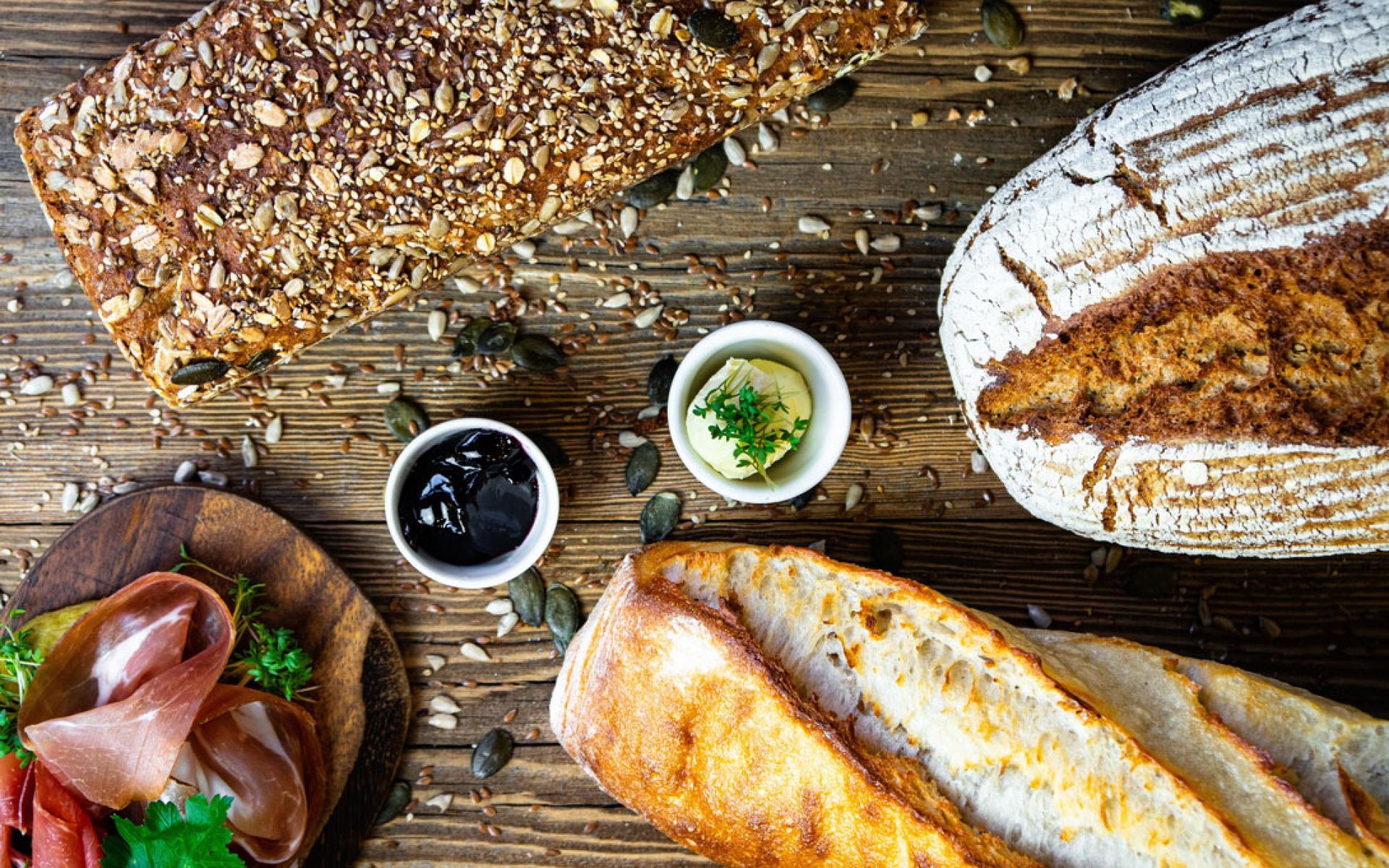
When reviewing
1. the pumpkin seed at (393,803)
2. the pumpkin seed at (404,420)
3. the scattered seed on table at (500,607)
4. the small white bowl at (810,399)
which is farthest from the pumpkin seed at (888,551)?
the pumpkin seed at (393,803)

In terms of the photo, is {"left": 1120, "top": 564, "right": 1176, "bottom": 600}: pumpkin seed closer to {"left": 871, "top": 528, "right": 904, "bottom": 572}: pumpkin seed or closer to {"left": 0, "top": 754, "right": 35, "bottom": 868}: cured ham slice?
{"left": 871, "top": 528, "right": 904, "bottom": 572}: pumpkin seed

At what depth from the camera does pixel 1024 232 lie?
1.74 meters

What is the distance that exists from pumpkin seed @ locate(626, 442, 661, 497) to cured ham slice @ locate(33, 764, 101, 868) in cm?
131

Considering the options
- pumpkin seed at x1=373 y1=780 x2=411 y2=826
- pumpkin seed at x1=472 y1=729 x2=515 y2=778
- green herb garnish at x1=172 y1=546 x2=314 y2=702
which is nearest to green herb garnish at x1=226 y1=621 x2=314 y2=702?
green herb garnish at x1=172 y1=546 x2=314 y2=702

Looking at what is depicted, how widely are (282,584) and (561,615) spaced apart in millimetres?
629

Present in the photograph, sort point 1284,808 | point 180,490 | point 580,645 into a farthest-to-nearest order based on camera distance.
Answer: point 180,490
point 580,645
point 1284,808

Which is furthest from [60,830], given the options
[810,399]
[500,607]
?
[810,399]

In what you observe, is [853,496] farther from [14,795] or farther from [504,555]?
[14,795]

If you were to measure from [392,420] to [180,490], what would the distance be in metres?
0.49

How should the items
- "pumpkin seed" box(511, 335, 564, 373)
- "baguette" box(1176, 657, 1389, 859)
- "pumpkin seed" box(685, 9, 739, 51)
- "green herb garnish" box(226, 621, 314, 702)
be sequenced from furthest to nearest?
"pumpkin seed" box(511, 335, 564, 373) → "green herb garnish" box(226, 621, 314, 702) → "pumpkin seed" box(685, 9, 739, 51) → "baguette" box(1176, 657, 1389, 859)

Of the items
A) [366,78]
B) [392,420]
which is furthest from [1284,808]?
[366,78]

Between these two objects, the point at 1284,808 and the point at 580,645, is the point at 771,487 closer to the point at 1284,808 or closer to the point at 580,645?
the point at 580,645

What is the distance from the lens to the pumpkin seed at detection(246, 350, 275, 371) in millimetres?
1864

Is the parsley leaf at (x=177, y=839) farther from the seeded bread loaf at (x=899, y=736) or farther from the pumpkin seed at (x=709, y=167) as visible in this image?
the pumpkin seed at (x=709, y=167)
